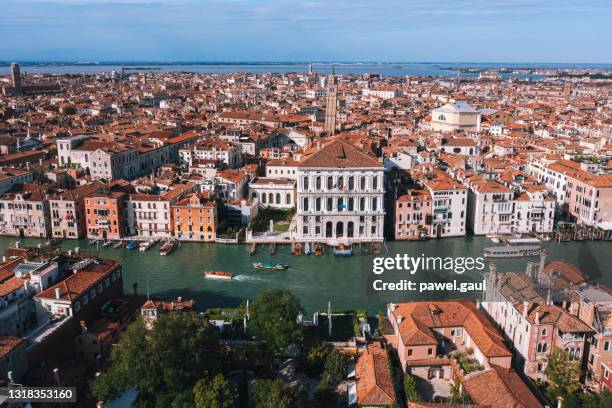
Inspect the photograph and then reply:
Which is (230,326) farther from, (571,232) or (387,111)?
(387,111)

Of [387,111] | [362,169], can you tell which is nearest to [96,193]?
[362,169]

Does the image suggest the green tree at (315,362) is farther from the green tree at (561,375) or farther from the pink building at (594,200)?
the pink building at (594,200)

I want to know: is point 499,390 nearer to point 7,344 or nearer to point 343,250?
point 7,344

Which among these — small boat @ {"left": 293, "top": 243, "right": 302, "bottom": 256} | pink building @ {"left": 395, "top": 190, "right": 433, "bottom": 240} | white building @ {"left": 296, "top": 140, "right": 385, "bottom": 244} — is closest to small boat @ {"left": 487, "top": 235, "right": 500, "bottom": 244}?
pink building @ {"left": 395, "top": 190, "right": 433, "bottom": 240}

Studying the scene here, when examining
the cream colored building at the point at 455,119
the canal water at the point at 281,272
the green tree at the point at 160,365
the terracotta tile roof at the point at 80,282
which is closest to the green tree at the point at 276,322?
the green tree at the point at 160,365

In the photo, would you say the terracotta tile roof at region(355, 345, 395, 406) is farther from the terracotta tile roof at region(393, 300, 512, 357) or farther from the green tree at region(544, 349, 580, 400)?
the green tree at region(544, 349, 580, 400)

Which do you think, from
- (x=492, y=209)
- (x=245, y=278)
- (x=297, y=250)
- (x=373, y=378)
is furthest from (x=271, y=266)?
(x=492, y=209)
